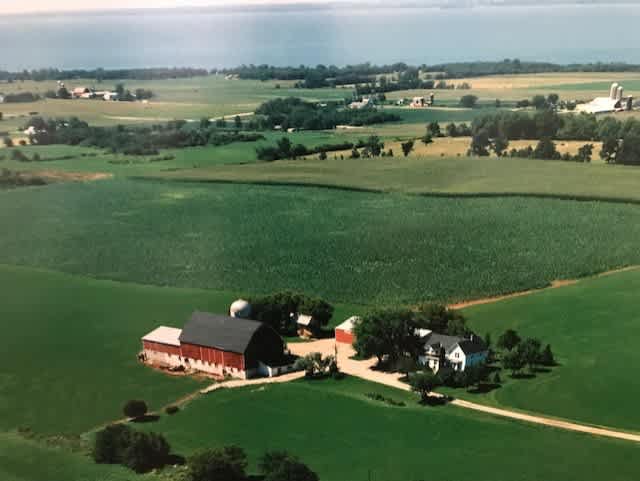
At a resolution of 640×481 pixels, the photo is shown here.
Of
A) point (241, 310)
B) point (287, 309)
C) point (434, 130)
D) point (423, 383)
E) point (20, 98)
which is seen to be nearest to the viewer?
point (423, 383)

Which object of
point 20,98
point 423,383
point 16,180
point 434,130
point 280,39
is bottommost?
point 423,383

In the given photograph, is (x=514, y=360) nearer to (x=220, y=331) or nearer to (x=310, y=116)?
(x=220, y=331)

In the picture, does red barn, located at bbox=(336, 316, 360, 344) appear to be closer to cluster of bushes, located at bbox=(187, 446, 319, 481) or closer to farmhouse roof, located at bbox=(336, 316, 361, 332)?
farmhouse roof, located at bbox=(336, 316, 361, 332)

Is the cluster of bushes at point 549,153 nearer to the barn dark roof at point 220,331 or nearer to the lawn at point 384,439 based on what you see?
the barn dark roof at point 220,331

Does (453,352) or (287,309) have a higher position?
(287,309)

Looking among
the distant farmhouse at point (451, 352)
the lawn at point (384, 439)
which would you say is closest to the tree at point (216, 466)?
the lawn at point (384, 439)

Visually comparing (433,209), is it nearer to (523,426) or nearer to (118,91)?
(523,426)

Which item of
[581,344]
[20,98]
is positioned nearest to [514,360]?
[581,344]
